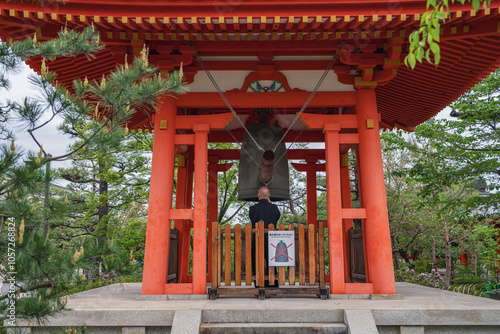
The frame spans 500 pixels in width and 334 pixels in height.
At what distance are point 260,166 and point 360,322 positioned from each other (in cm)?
343

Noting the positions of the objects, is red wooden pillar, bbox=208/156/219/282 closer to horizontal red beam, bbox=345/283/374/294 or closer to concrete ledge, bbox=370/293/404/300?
horizontal red beam, bbox=345/283/374/294

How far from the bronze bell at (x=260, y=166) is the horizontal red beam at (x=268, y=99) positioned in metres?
0.71

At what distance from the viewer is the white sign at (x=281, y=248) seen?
6.09 metres

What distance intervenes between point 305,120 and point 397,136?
213 inches

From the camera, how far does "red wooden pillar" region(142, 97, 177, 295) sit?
6.18 meters

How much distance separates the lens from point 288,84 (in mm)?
7055

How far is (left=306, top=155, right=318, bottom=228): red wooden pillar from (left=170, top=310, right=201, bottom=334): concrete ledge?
471cm

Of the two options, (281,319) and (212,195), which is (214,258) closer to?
(281,319)

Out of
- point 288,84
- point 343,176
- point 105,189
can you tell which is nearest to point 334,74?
point 288,84

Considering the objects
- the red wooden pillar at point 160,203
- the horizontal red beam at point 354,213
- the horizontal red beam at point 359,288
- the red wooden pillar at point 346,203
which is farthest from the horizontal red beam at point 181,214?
the red wooden pillar at point 346,203

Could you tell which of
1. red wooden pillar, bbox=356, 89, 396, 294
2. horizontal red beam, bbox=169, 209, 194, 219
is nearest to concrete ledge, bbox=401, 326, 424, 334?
red wooden pillar, bbox=356, 89, 396, 294

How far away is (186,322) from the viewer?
4586mm

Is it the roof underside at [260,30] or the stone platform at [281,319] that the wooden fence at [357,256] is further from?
the roof underside at [260,30]

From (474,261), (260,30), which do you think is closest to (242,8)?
(260,30)
